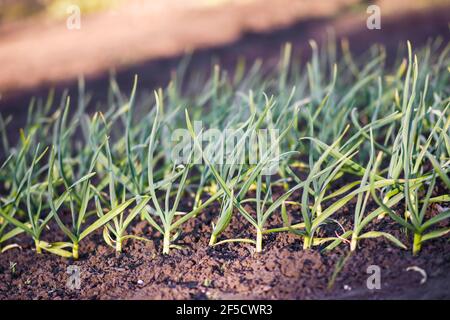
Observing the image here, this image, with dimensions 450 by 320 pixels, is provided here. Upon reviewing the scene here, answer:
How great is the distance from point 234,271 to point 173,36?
3.74 m

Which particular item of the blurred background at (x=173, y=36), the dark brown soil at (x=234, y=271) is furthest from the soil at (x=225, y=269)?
the blurred background at (x=173, y=36)

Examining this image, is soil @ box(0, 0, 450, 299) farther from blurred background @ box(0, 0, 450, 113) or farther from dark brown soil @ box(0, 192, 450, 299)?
blurred background @ box(0, 0, 450, 113)

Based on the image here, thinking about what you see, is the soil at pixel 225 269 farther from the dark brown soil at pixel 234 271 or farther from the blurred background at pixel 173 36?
the blurred background at pixel 173 36

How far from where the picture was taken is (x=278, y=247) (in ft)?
6.53

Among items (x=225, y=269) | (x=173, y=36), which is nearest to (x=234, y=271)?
(x=225, y=269)

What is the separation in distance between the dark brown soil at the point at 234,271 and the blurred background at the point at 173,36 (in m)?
2.37

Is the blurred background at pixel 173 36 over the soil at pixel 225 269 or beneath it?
over

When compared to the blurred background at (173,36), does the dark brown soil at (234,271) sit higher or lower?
lower

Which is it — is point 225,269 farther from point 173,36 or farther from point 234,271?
point 173,36

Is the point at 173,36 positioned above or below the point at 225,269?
above

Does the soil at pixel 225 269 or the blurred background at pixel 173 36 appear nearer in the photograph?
the soil at pixel 225 269

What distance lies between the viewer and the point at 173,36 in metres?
5.27

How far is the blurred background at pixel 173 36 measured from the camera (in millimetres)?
4570
